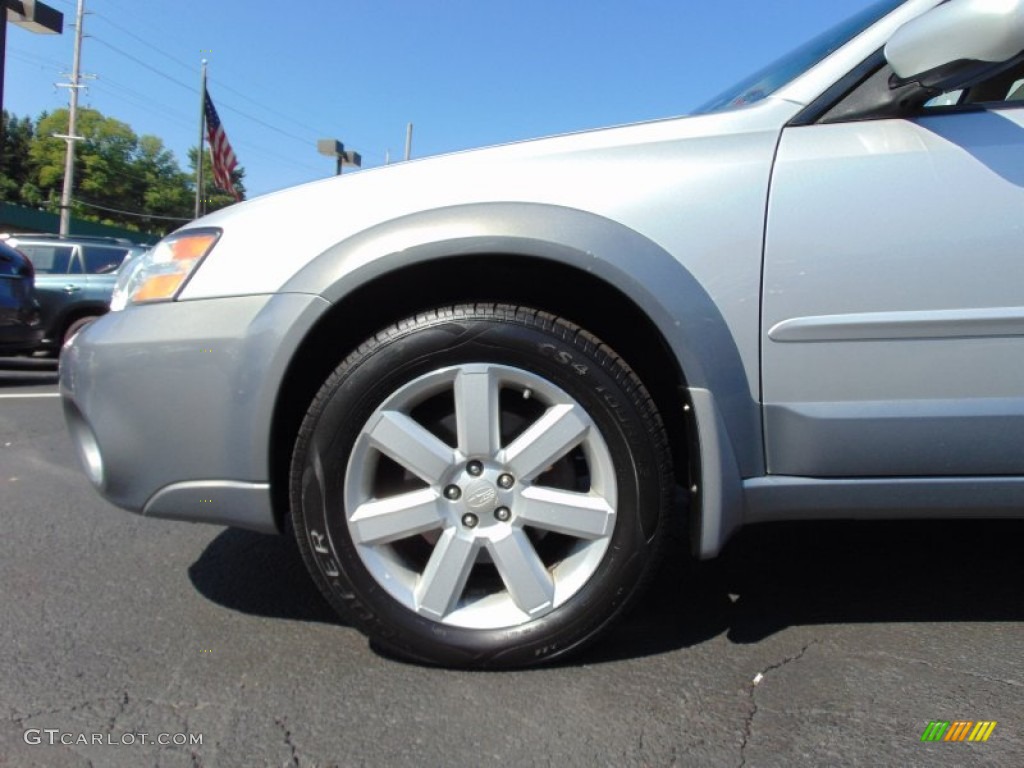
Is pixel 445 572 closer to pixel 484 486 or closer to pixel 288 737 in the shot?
pixel 484 486

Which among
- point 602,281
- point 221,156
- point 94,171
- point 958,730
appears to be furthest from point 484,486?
point 94,171

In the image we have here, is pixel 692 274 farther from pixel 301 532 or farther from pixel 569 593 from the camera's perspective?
pixel 301 532

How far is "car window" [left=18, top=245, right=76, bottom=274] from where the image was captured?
28.8 ft

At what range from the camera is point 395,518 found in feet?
6.05

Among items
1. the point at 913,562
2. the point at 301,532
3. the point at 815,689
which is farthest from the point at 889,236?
the point at 301,532

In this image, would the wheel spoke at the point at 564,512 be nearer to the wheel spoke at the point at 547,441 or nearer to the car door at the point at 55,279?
the wheel spoke at the point at 547,441

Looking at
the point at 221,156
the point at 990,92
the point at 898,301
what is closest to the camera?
the point at 898,301

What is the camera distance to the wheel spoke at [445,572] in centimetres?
184

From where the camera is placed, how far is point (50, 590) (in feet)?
7.60

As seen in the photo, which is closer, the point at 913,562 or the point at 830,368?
the point at 830,368

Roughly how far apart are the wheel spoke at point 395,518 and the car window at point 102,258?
846cm

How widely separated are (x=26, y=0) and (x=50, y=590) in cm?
1015

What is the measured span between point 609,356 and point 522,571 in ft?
1.83

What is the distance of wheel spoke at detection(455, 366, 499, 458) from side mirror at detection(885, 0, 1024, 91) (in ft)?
3.86
